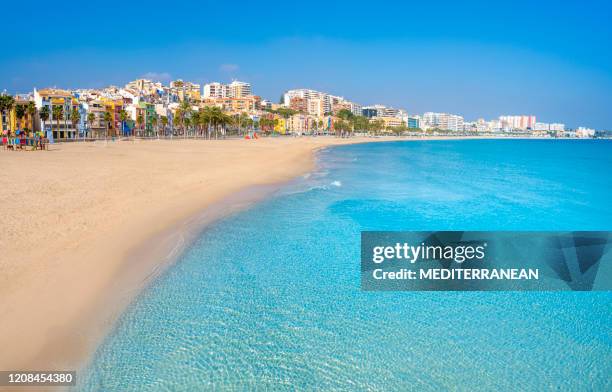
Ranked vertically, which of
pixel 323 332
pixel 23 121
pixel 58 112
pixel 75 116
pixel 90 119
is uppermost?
pixel 58 112

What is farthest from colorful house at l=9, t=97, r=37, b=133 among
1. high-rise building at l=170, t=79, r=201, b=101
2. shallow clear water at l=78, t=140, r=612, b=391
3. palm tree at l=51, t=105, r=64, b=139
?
high-rise building at l=170, t=79, r=201, b=101

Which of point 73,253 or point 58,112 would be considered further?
point 58,112

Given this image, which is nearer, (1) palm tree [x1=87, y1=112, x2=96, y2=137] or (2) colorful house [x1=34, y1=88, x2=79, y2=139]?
(2) colorful house [x1=34, y1=88, x2=79, y2=139]

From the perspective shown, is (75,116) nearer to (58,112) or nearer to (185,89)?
(58,112)

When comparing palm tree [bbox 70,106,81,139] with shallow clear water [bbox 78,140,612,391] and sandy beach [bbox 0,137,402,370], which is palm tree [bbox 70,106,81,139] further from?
shallow clear water [bbox 78,140,612,391]

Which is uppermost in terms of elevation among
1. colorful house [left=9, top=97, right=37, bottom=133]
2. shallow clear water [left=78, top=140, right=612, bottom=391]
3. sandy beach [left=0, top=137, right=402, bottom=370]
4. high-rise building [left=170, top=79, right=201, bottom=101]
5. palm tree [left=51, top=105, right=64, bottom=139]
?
high-rise building [left=170, top=79, right=201, bottom=101]

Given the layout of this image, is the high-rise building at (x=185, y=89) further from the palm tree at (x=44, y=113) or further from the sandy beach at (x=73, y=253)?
the sandy beach at (x=73, y=253)

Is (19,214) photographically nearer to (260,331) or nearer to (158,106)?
(260,331)

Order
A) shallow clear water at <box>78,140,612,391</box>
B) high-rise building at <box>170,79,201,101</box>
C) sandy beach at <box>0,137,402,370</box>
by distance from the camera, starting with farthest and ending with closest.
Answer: high-rise building at <box>170,79,201,101</box>, sandy beach at <box>0,137,402,370</box>, shallow clear water at <box>78,140,612,391</box>

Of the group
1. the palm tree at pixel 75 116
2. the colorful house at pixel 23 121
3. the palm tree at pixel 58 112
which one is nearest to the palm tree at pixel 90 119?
the palm tree at pixel 75 116

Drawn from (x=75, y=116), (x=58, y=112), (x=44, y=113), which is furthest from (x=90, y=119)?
(x=44, y=113)

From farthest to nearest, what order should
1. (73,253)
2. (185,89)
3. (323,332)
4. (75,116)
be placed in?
1. (185,89)
2. (75,116)
3. (73,253)
4. (323,332)

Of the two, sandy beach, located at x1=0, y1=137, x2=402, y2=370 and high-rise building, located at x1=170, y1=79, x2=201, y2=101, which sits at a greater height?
high-rise building, located at x1=170, y1=79, x2=201, y2=101

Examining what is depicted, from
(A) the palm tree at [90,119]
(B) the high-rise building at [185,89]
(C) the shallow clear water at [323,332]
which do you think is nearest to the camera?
(C) the shallow clear water at [323,332]
